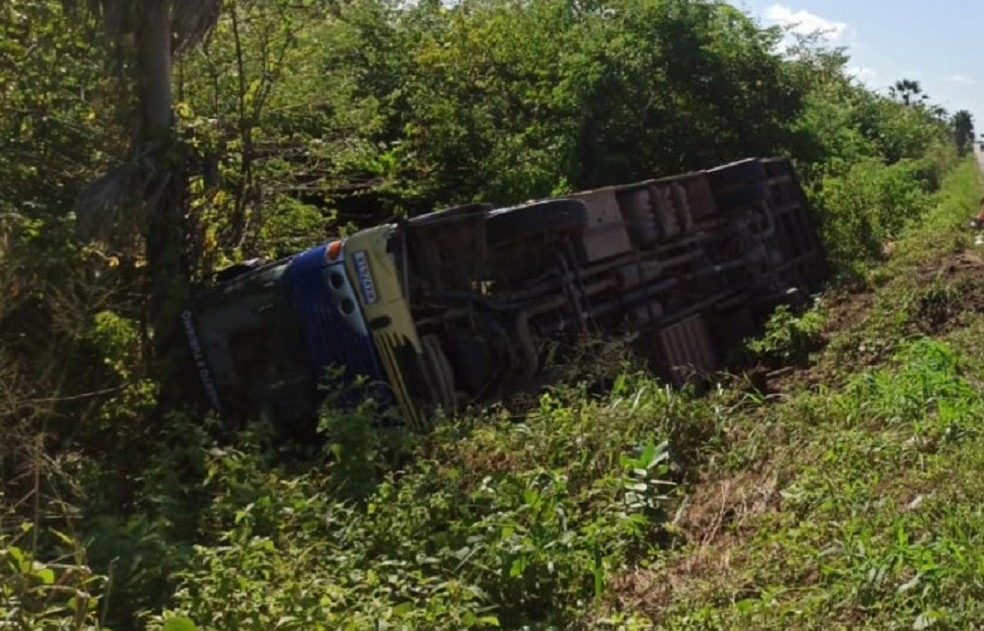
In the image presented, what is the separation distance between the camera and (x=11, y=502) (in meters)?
7.13

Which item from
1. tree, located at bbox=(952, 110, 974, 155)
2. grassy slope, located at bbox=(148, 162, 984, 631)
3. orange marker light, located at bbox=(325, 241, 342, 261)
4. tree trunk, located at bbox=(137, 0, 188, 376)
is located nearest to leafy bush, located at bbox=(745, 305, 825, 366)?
grassy slope, located at bbox=(148, 162, 984, 631)

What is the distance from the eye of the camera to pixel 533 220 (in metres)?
9.84

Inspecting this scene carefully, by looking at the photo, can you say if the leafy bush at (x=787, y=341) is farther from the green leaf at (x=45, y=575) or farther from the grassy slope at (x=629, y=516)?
the green leaf at (x=45, y=575)

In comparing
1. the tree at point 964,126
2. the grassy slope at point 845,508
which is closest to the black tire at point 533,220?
the grassy slope at point 845,508

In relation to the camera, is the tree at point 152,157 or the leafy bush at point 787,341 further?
the leafy bush at point 787,341

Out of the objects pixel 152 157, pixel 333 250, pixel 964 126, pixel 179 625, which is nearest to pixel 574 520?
pixel 179 625

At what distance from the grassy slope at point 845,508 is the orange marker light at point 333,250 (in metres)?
2.81

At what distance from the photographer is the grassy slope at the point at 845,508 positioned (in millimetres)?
5137

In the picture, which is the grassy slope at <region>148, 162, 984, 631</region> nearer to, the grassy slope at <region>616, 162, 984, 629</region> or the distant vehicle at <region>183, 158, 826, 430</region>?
the grassy slope at <region>616, 162, 984, 629</region>

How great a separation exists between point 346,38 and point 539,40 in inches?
102

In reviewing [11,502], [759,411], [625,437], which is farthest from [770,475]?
[11,502]

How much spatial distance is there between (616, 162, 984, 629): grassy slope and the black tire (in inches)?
80.9

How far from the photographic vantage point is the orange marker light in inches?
347

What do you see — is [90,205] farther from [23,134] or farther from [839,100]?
[839,100]
